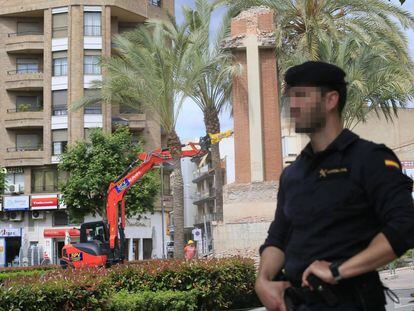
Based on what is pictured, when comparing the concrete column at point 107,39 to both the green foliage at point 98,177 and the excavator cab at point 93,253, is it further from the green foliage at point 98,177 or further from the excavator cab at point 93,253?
the excavator cab at point 93,253

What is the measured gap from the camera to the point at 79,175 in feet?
112

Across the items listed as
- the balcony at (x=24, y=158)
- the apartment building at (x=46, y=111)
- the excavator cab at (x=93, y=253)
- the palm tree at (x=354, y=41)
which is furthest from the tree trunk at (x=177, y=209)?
the balcony at (x=24, y=158)

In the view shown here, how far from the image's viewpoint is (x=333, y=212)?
2.25m

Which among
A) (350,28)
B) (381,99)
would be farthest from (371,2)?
(381,99)

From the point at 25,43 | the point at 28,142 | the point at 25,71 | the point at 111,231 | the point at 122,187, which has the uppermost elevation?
the point at 25,43

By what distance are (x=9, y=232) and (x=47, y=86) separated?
438 inches

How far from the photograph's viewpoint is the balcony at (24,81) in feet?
148

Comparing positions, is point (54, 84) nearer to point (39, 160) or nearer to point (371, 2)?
point (39, 160)

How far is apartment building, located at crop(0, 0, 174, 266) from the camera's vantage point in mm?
44500

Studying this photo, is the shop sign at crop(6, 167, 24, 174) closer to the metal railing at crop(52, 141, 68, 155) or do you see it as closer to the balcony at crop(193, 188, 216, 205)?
the metal railing at crop(52, 141, 68, 155)

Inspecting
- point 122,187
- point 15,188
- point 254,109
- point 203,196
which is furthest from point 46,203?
point 203,196

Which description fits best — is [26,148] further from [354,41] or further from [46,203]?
[354,41]

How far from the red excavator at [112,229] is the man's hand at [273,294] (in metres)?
16.8

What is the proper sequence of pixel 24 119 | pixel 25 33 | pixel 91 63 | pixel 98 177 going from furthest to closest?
pixel 25 33, pixel 91 63, pixel 24 119, pixel 98 177
